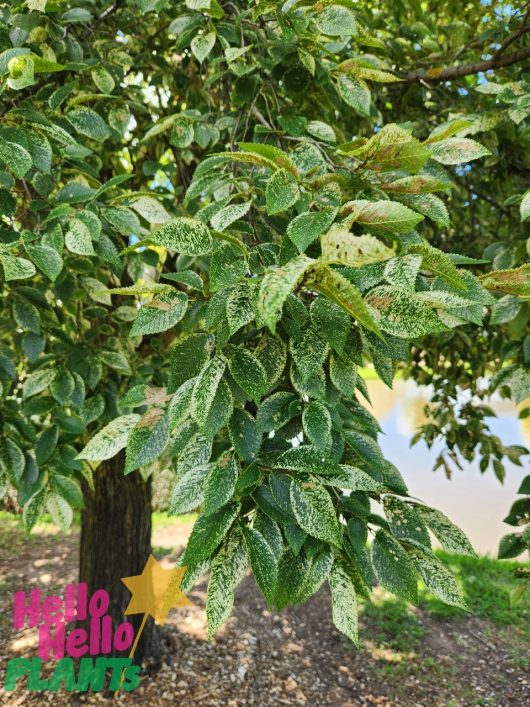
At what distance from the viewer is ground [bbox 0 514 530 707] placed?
106 inches

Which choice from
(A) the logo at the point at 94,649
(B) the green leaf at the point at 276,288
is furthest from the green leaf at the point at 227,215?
(A) the logo at the point at 94,649

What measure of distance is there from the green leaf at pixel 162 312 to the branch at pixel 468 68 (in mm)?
1703

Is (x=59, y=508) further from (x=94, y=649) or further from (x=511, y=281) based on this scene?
(x=94, y=649)

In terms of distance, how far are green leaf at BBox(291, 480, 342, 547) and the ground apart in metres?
2.34

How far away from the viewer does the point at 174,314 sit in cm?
81

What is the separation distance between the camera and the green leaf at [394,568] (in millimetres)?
731

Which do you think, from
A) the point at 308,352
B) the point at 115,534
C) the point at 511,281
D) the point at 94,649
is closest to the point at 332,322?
the point at 308,352

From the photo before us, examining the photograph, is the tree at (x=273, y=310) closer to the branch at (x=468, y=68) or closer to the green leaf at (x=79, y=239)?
the green leaf at (x=79, y=239)

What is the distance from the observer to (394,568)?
0.75 meters

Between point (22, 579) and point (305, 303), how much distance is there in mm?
3928

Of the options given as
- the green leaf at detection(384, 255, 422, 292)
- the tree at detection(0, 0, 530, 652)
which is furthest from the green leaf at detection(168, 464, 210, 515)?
the green leaf at detection(384, 255, 422, 292)

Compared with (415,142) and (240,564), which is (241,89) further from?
(240,564)

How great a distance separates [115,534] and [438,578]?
2.27 metres

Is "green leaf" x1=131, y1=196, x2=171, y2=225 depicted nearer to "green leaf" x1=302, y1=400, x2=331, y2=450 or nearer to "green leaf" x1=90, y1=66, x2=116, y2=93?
"green leaf" x1=90, y1=66, x2=116, y2=93
